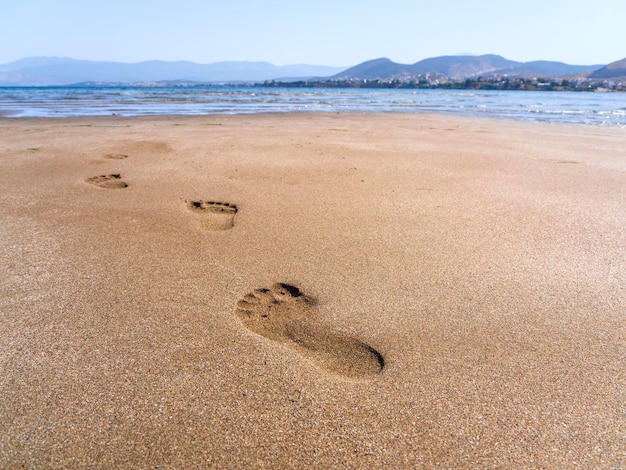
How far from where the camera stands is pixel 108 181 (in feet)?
13.6

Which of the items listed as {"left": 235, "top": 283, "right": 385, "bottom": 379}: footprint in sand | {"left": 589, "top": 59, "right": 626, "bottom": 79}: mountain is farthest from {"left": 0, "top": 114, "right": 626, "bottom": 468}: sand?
{"left": 589, "top": 59, "right": 626, "bottom": 79}: mountain

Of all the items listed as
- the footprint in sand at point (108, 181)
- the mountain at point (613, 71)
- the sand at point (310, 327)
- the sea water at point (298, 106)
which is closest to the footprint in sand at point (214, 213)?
the sand at point (310, 327)

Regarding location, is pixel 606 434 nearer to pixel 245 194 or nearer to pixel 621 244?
pixel 621 244

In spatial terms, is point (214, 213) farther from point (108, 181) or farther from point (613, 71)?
point (613, 71)

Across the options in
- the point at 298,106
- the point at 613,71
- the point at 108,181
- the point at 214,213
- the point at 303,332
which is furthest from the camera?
the point at 613,71

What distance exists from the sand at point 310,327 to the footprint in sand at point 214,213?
25 millimetres

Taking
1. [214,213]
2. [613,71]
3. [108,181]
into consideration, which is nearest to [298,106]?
[108,181]

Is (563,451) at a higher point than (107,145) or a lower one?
lower

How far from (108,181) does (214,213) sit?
1.59 m

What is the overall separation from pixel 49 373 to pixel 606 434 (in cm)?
185

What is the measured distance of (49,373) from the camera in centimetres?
148

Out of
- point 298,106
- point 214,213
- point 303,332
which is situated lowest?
point 303,332

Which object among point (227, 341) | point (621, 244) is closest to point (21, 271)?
point (227, 341)

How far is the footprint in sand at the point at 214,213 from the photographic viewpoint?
3.01 m
